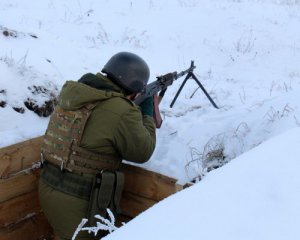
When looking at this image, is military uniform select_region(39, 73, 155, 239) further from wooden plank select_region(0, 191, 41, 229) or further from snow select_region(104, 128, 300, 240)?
snow select_region(104, 128, 300, 240)

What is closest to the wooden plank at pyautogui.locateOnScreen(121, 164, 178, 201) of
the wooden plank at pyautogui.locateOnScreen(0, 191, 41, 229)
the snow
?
the wooden plank at pyautogui.locateOnScreen(0, 191, 41, 229)

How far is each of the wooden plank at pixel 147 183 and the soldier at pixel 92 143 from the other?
0.36m

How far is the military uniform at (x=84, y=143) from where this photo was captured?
3311 mm

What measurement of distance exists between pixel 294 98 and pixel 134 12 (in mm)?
5822

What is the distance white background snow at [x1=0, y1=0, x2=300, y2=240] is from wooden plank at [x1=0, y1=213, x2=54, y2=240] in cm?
71

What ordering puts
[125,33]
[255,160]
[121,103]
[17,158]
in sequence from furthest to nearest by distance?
[125,33]
[17,158]
[121,103]
[255,160]

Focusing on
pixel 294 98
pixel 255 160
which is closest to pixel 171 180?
pixel 255 160

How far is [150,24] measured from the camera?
958 centimetres

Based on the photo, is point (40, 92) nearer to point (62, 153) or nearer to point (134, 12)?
point (62, 153)

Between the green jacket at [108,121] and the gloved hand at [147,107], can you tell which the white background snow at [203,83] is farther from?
the gloved hand at [147,107]

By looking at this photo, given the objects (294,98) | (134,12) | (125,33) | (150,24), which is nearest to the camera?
(294,98)

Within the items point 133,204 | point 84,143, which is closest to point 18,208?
point 133,204

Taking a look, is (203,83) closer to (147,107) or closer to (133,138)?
(147,107)

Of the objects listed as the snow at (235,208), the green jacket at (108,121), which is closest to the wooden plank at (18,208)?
the green jacket at (108,121)
